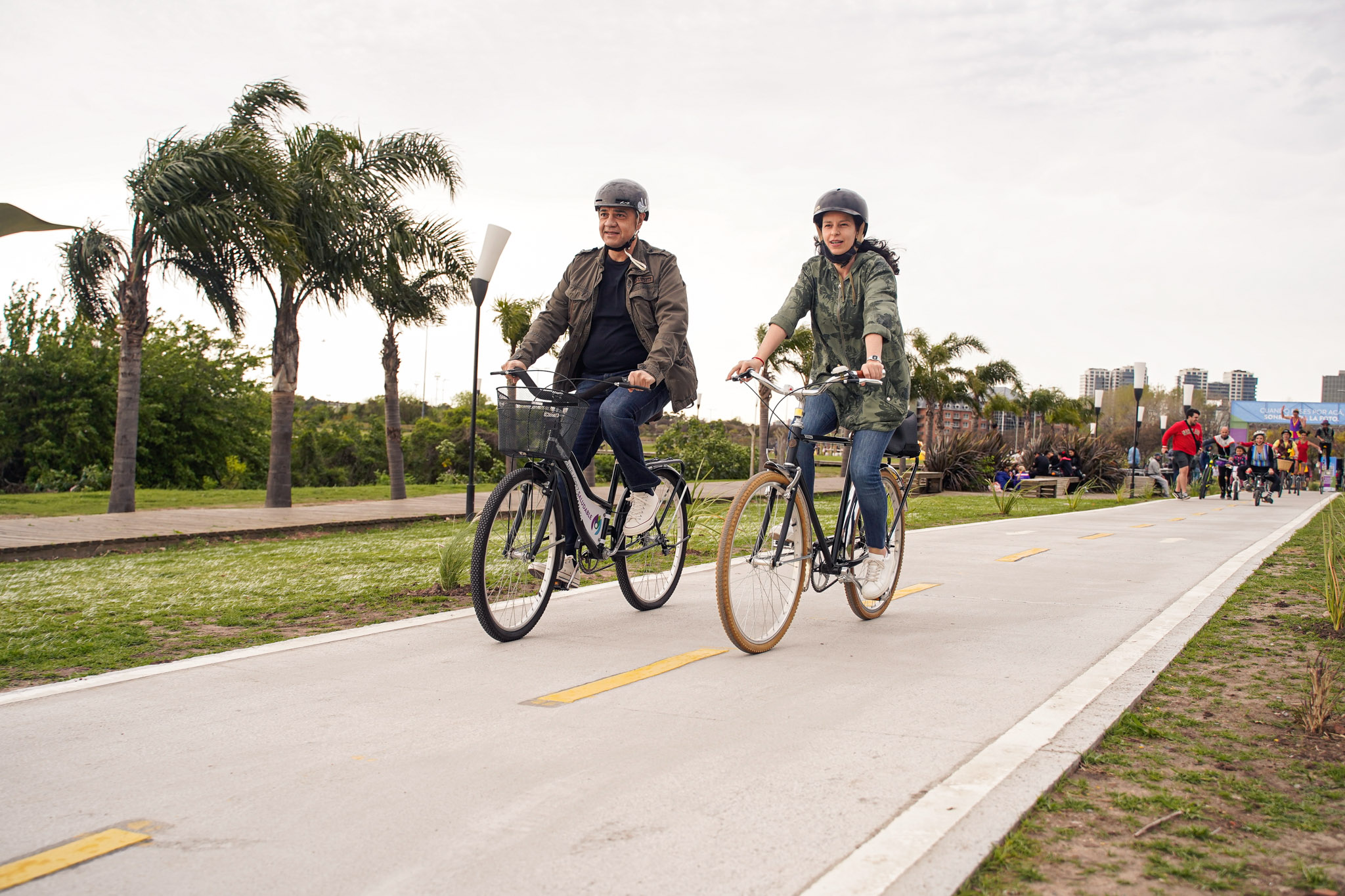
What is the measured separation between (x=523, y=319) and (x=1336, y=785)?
28604 millimetres

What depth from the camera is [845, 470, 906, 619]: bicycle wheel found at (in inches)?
221

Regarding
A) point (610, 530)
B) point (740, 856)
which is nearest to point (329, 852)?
point (740, 856)

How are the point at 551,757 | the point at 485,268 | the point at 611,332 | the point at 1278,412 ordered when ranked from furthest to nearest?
the point at 1278,412 → the point at 485,268 → the point at 611,332 → the point at 551,757

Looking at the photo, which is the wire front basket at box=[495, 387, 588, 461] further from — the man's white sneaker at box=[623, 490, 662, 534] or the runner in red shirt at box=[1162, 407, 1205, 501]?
the runner in red shirt at box=[1162, 407, 1205, 501]

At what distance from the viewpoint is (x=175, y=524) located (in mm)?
11633

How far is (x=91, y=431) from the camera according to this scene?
26500 mm

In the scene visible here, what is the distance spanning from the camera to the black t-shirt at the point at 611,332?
563 centimetres

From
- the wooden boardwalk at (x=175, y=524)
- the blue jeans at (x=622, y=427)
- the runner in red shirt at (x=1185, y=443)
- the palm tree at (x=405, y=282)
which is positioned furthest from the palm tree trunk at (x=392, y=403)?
the blue jeans at (x=622, y=427)

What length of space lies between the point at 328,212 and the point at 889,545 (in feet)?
46.2

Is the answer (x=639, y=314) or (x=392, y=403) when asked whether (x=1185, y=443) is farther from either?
(x=639, y=314)

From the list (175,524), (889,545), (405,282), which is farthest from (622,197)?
(405,282)

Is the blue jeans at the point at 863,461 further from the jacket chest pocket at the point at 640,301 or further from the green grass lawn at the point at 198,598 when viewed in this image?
the jacket chest pocket at the point at 640,301

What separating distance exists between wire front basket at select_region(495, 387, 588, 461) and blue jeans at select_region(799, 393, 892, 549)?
3.73 ft

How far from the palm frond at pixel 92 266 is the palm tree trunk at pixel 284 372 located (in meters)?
2.69
